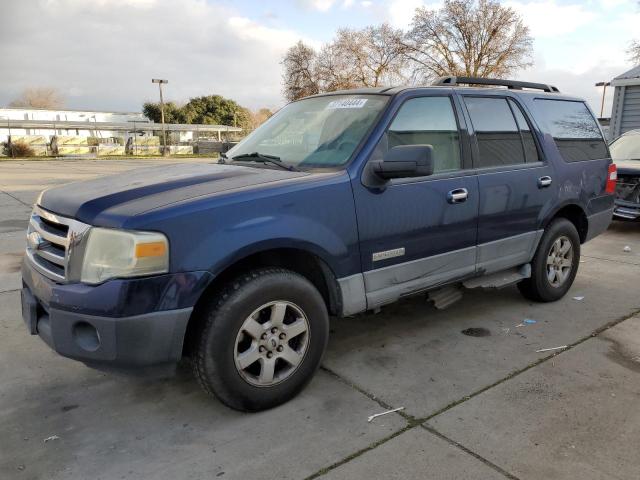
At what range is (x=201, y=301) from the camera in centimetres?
278

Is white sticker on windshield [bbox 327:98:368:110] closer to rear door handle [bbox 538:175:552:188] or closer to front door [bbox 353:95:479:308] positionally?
front door [bbox 353:95:479:308]

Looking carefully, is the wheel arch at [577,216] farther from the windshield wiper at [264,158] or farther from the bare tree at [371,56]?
the bare tree at [371,56]

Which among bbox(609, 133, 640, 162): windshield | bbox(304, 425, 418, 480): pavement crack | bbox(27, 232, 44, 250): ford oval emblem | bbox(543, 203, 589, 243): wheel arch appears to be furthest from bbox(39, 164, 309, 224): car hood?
bbox(609, 133, 640, 162): windshield

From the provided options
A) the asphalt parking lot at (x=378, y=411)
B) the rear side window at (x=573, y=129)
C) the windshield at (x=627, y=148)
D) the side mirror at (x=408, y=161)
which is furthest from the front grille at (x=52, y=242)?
the windshield at (x=627, y=148)

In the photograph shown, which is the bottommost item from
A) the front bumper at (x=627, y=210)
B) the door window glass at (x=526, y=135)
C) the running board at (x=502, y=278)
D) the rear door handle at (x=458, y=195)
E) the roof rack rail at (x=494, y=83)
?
the running board at (x=502, y=278)

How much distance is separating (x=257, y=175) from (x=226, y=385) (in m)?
1.24

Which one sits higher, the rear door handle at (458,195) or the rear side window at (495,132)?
the rear side window at (495,132)

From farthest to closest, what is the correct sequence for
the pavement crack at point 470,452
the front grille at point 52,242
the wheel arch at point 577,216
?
the wheel arch at point 577,216, the front grille at point 52,242, the pavement crack at point 470,452

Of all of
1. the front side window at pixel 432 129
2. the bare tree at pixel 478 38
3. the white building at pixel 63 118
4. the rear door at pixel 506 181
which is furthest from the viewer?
the white building at pixel 63 118

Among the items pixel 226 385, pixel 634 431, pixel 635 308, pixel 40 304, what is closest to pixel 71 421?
pixel 40 304

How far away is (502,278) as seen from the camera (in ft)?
14.1

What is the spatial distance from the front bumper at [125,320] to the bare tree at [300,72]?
119 feet

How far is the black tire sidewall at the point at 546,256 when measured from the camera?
452 cm

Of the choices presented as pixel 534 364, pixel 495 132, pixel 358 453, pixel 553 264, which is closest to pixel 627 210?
pixel 553 264
